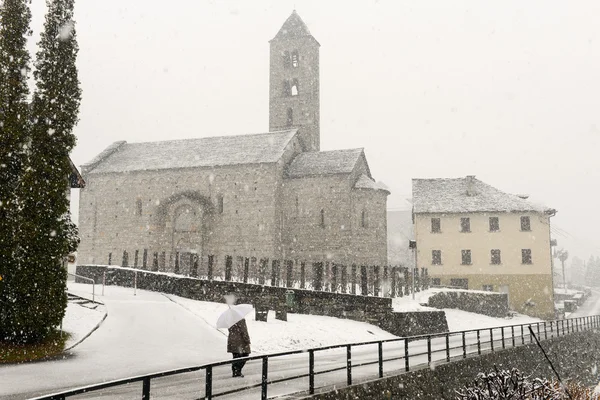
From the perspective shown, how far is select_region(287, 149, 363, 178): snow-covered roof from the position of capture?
4534cm

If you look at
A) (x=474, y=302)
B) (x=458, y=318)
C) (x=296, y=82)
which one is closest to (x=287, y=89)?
(x=296, y=82)

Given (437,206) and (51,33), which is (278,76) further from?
(51,33)

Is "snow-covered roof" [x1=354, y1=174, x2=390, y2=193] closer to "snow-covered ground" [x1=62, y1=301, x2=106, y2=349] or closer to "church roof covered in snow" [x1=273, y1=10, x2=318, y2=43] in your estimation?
"church roof covered in snow" [x1=273, y1=10, x2=318, y2=43]

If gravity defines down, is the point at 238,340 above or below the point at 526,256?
below

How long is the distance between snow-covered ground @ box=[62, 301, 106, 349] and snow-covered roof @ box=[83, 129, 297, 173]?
85.6ft

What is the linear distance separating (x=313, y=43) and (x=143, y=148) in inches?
785

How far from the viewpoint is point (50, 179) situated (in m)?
16.3

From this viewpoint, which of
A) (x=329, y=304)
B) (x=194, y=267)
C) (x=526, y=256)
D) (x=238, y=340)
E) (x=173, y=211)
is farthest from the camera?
(x=173, y=211)

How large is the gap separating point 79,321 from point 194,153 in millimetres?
32519

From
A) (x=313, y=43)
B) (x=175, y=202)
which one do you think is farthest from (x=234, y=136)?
(x=313, y=43)

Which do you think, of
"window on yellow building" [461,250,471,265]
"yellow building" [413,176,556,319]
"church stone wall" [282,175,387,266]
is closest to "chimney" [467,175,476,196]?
"yellow building" [413,176,556,319]

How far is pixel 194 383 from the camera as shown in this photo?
11.4 metres

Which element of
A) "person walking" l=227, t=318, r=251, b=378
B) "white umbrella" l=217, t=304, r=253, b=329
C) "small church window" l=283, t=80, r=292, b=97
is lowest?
"person walking" l=227, t=318, r=251, b=378

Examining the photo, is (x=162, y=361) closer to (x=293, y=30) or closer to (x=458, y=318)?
(x=458, y=318)
